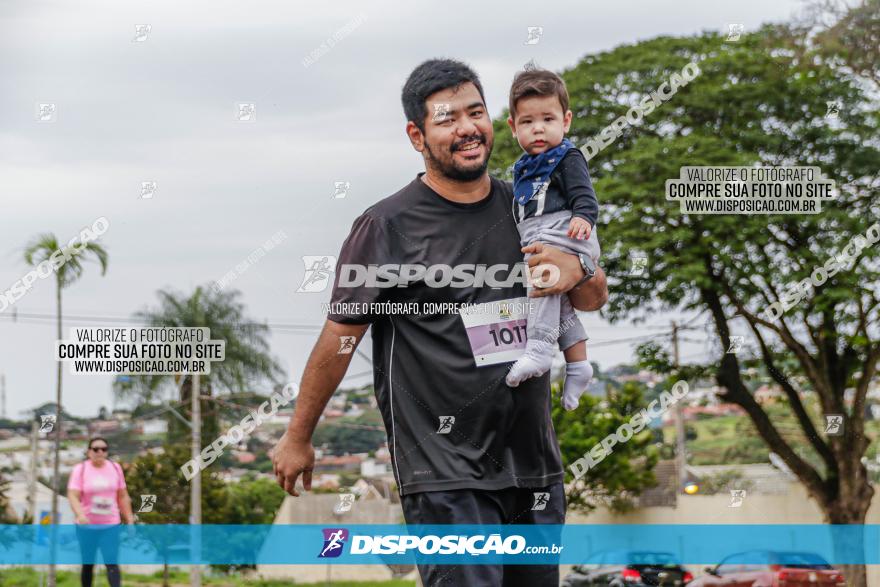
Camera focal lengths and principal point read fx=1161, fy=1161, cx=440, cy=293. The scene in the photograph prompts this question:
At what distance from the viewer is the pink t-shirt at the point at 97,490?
6277mm

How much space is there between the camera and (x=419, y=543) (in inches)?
140

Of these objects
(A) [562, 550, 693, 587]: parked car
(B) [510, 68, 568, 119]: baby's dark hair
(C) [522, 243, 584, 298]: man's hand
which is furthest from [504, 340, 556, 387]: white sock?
(A) [562, 550, 693, 587]: parked car

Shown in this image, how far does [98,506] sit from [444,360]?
11.4 ft

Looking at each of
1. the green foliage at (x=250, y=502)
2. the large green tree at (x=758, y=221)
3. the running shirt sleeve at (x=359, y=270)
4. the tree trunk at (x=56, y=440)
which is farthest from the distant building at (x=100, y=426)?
the running shirt sleeve at (x=359, y=270)

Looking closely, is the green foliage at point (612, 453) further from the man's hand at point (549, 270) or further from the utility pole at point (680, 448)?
the man's hand at point (549, 270)

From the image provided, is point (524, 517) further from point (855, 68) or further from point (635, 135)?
point (855, 68)

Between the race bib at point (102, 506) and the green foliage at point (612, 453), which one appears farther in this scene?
the green foliage at point (612, 453)

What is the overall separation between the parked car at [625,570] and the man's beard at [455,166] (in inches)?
304

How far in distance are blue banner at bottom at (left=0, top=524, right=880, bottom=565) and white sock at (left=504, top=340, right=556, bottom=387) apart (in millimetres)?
461

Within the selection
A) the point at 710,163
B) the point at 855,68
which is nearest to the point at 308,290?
the point at 710,163

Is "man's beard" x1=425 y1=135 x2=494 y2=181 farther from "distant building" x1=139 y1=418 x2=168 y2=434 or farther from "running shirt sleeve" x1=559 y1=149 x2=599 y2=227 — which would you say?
"distant building" x1=139 y1=418 x2=168 y2=434

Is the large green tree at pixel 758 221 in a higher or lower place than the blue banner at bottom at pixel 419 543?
higher

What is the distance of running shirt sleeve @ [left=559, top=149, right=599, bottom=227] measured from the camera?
3.71 metres

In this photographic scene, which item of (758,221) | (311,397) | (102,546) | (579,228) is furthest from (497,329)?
(758,221)
